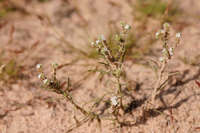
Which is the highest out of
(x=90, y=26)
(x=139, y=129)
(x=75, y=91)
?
(x=90, y=26)

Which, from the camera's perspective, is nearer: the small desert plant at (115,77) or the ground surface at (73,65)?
→ the small desert plant at (115,77)

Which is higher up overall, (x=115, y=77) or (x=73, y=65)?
(x=73, y=65)

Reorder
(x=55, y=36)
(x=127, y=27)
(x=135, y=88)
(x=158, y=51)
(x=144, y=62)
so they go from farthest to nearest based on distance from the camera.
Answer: (x=55, y=36)
(x=158, y=51)
(x=144, y=62)
(x=135, y=88)
(x=127, y=27)

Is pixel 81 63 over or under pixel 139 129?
over

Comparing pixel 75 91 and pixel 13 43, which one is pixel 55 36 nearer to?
pixel 13 43

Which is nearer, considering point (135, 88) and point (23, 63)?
point (135, 88)

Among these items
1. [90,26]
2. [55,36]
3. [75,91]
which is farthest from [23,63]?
[90,26]

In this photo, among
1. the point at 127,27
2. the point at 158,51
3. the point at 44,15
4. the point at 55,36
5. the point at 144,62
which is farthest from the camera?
the point at 44,15

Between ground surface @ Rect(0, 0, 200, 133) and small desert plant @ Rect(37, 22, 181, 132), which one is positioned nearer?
small desert plant @ Rect(37, 22, 181, 132)
